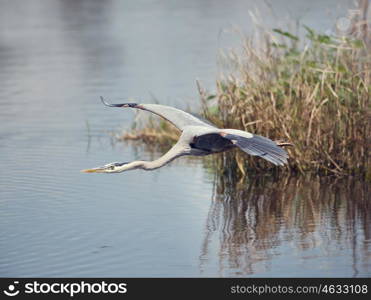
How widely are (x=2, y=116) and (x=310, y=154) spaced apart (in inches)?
238

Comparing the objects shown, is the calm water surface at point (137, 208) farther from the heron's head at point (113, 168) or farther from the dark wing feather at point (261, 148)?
the dark wing feather at point (261, 148)

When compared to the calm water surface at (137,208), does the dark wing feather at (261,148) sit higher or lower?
higher

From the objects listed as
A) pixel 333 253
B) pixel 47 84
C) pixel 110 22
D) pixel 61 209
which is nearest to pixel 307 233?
pixel 333 253

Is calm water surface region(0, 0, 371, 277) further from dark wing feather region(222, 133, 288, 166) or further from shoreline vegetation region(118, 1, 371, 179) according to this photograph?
dark wing feather region(222, 133, 288, 166)

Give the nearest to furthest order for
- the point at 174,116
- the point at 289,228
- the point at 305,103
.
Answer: the point at 289,228 < the point at 174,116 < the point at 305,103

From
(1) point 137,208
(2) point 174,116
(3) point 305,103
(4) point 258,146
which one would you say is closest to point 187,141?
(2) point 174,116

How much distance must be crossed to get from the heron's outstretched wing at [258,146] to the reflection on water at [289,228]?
31.7 inches

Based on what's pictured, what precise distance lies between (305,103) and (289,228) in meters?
2.03

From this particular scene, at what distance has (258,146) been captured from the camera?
888 cm

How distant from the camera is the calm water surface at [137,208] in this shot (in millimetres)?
8891

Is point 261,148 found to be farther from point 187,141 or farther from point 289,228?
point 289,228

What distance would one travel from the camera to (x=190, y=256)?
9102mm

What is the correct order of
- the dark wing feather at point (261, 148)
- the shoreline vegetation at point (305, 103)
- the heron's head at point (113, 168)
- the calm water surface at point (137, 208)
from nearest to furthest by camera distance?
the dark wing feather at point (261, 148) → the calm water surface at point (137, 208) → the heron's head at point (113, 168) → the shoreline vegetation at point (305, 103)

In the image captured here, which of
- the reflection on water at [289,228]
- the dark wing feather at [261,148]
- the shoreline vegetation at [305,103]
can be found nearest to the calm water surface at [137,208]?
the reflection on water at [289,228]
